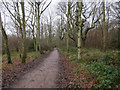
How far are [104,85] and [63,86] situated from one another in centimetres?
190

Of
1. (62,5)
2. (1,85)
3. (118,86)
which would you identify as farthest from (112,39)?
(1,85)

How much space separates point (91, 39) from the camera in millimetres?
17953

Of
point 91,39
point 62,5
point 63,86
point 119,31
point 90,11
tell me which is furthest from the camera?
point 91,39

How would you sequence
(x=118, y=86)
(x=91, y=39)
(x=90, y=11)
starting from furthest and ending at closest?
(x=91, y=39)
(x=90, y=11)
(x=118, y=86)

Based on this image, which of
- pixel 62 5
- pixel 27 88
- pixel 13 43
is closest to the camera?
pixel 27 88

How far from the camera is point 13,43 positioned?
829 inches

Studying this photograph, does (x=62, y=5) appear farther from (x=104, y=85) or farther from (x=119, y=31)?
(x=104, y=85)

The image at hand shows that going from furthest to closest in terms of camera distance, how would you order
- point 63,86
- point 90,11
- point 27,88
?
point 90,11 → point 63,86 → point 27,88

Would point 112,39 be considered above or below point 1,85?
above

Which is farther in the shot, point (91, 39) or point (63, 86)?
point (91, 39)

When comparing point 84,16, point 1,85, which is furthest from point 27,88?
point 84,16

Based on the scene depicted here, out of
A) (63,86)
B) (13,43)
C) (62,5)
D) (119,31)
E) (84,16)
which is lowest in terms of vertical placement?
(63,86)

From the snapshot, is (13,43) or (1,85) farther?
(13,43)

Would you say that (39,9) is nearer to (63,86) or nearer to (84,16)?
(84,16)
